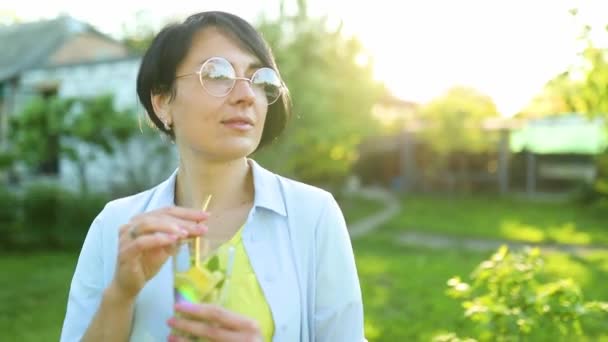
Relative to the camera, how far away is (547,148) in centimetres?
2464

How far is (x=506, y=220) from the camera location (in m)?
15.9

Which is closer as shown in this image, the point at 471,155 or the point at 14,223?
the point at 14,223

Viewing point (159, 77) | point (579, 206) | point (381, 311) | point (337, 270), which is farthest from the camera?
point (579, 206)

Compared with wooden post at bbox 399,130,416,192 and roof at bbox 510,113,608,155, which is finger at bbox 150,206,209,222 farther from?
wooden post at bbox 399,130,416,192

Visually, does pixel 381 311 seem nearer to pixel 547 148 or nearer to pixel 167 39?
pixel 167 39

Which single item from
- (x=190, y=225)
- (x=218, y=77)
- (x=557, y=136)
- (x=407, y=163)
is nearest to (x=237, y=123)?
(x=218, y=77)

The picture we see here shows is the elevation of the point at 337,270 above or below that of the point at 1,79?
below

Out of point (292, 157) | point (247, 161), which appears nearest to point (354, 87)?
point (292, 157)

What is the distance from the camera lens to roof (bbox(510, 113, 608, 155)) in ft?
75.8

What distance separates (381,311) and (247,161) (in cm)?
522

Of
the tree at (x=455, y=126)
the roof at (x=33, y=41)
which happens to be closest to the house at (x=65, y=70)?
the roof at (x=33, y=41)

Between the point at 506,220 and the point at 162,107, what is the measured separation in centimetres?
1491

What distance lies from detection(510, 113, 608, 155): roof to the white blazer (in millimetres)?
22307

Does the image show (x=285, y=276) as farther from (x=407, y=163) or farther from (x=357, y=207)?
(x=407, y=163)
